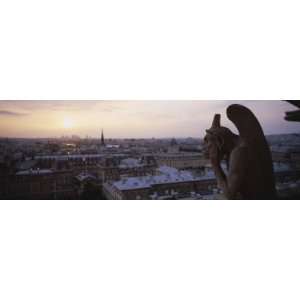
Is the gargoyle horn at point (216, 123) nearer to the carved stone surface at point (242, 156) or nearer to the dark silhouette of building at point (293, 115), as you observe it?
the carved stone surface at point (242, 156)

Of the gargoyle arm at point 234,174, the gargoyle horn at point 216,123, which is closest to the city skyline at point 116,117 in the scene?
the gargoyle horn at point 216,123

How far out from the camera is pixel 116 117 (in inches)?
110

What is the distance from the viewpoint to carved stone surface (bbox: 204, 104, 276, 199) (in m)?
2.66

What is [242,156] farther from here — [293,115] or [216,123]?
[293,115]

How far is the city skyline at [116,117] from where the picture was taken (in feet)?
9.03

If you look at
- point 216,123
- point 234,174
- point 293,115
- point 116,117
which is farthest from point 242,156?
point 116,117

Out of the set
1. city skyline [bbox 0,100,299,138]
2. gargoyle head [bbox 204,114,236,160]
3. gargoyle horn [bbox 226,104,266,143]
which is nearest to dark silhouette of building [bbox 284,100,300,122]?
city skyline [bbox 0,100,299,138]

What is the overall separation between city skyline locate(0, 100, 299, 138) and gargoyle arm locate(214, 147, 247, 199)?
317 mm

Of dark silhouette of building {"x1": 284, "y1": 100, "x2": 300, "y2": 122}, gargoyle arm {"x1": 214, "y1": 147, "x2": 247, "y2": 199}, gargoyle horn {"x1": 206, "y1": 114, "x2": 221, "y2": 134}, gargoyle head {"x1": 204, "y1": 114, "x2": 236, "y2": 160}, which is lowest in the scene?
gargoyle arm {"x1": 214, "y1": 147, "x2": 247, "y2": 199}

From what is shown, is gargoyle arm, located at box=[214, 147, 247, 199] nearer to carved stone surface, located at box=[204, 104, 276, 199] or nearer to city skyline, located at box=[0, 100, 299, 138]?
carved stone surface, located at box=[204, 104, 276, 199]

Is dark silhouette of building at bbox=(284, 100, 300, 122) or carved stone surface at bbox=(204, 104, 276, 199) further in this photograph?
dark silhouette of building at bbox=(284, 100, 300, 122)

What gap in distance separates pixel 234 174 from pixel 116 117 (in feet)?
4.32
